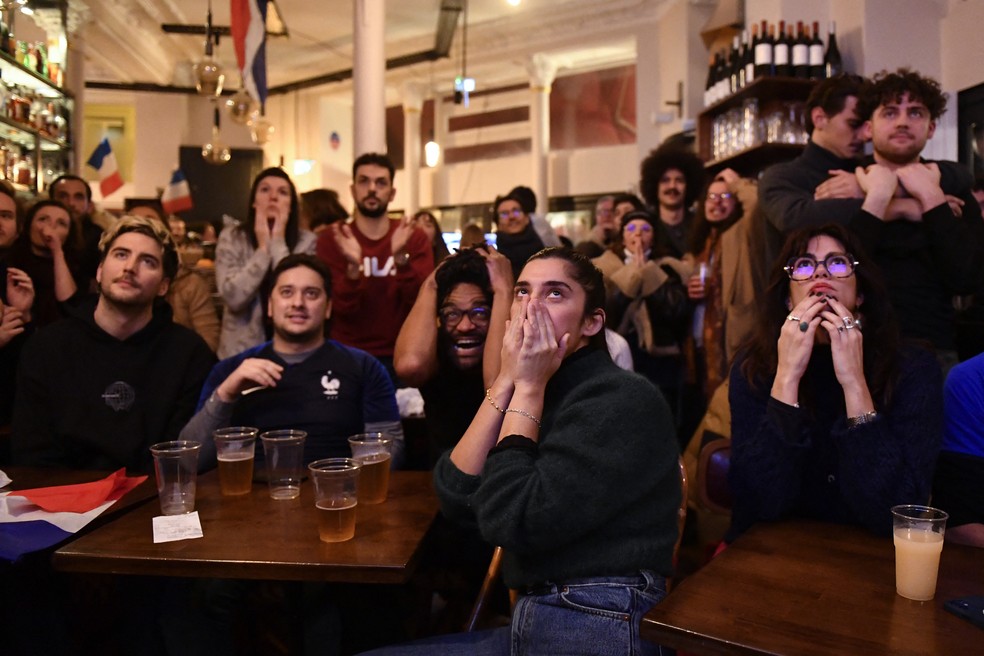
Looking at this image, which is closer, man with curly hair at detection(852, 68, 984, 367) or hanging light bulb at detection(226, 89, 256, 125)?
man with curly hair at detection(852, 68, 984, 367)

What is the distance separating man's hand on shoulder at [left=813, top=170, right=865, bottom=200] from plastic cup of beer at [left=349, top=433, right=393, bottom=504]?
5.50 feet

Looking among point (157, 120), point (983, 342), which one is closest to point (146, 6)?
point (157, 120)

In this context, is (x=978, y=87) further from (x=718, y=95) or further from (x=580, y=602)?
(x=580, y=602)

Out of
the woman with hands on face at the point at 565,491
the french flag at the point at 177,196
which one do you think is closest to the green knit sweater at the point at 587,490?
the woman with hands on face at the point at 565,491

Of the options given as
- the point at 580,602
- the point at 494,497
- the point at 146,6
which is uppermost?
the point at 146,6

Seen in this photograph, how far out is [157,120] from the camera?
11.0 m

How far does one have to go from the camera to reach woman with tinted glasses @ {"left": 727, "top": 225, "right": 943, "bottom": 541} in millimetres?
1652

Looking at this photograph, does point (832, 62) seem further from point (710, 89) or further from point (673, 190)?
point (673, 190)

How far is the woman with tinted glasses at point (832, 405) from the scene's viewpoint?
5.42 feet

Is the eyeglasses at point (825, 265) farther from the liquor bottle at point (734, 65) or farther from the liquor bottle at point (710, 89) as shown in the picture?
the liquor bottle at point (710, 89)

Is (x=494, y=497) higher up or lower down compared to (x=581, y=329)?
lower down

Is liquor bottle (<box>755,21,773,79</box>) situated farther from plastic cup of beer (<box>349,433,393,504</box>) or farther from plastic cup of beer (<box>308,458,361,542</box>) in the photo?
plastic cup of beer (<box>308,458,361,542</box>)

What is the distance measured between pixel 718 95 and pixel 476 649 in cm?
475

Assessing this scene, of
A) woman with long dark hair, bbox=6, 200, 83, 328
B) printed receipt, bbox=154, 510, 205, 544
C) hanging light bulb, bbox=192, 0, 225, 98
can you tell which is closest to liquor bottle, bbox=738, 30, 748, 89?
woman with long dark hair, bbox=6, 200, 83, 328
